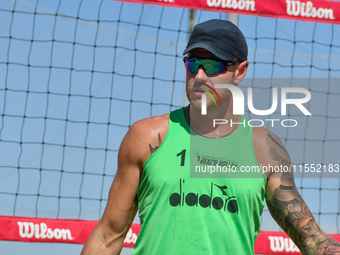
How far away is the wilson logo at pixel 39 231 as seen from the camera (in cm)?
352

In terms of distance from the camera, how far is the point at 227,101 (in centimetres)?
182

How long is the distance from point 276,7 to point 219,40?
2576 millimetres

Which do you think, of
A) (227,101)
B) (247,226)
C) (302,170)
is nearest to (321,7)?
(302,170)

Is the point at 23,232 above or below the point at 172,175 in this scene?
below

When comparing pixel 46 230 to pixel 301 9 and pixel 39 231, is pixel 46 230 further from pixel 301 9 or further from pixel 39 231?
pixel 301 9

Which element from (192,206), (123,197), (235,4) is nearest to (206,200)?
(192,206)

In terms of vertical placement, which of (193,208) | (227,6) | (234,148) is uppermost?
(227,6)

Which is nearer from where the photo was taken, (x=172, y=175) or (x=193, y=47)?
(x=172, y=175)

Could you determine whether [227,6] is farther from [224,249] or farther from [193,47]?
[224,249]

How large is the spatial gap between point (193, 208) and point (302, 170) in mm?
3810

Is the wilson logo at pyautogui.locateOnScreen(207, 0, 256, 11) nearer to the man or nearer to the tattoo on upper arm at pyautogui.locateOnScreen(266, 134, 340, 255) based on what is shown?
the man

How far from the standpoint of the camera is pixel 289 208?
1.72m

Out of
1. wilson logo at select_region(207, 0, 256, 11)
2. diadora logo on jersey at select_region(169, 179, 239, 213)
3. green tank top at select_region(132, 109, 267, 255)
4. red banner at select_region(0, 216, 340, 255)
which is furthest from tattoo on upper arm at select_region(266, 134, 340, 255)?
wilson logo at select_region(207, 0, 256, 11)

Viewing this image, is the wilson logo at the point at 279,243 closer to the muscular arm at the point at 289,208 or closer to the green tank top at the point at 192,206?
the muscular arm at the point at 289,208
